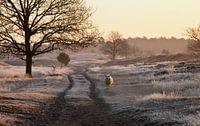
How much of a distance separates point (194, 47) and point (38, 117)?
88.5m

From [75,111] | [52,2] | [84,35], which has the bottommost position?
[75,111]

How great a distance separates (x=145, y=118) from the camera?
19953 millimetres

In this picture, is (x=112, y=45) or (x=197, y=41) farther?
(x=112, y=45)

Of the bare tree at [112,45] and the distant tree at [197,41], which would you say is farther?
the bare tree at [112,45]

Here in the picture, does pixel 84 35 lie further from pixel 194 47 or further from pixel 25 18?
pixel 194 47

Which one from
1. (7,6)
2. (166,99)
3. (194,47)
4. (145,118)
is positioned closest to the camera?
(145,118)

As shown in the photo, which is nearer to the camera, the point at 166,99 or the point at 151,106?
the point at 151,106

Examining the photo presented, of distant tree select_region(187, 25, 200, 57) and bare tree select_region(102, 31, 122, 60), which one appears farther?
bare tree select_region(102, 31, 122, 60)

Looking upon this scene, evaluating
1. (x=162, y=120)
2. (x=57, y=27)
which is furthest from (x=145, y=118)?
(x=57, y=27)

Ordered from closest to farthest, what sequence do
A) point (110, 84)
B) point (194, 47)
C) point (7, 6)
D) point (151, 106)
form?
point (151, 106)
point (110, 84)
point (7, 6)
point (194, 47)

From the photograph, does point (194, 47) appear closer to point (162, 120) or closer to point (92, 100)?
point (92, 100)

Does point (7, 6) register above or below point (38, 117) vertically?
above

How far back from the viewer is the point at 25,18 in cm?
4906

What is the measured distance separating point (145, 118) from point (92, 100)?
10.1 meters
